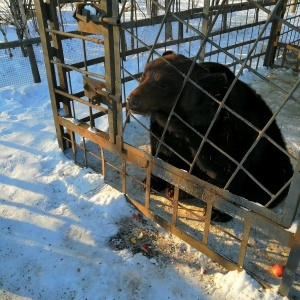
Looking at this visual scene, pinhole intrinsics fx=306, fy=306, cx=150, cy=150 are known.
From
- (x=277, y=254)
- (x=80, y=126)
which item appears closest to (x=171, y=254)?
(x=277, y=254)

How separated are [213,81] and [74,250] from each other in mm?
1834

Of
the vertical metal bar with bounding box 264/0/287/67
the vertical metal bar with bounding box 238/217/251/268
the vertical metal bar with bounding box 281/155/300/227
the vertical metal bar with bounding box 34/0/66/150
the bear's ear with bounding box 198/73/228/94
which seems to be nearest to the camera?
the vertical metal bar with bounding box 281/155/300/227

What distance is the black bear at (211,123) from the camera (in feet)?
8.11

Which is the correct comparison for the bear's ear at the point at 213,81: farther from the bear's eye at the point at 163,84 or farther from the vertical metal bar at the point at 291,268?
the vertical metal bar at the point at 291,268

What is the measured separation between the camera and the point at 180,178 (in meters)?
2.58

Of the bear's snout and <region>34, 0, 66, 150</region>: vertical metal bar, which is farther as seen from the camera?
<region>34, 0, 66, 150</region>: vertical metal bar

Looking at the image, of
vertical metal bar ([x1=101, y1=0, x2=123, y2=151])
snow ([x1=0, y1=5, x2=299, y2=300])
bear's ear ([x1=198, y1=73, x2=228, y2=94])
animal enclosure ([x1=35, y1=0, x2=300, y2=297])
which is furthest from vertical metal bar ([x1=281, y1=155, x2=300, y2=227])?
vertical metal bar ([x1=101, y1=0, x2=123, y2=151])

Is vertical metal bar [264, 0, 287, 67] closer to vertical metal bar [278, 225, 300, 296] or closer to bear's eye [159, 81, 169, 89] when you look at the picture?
bear's eye [159, 81, 169, 89]

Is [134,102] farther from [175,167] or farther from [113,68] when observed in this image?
[175,167]

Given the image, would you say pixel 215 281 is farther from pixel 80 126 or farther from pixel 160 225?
pixel 80 126

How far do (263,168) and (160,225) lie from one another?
119cm

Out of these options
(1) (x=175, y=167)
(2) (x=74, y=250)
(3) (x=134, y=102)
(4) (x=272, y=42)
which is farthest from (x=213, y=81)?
(4) (x=272, y=42)

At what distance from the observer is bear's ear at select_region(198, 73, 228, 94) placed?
2.39 meters

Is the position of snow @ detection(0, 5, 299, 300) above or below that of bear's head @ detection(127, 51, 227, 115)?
below
